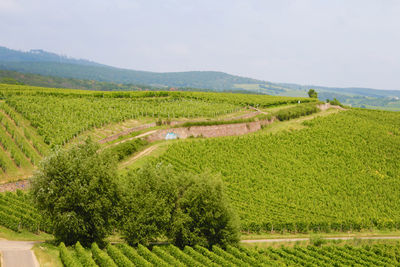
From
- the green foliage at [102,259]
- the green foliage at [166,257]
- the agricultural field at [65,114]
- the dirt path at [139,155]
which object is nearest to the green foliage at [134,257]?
the green foliage at [166,257]

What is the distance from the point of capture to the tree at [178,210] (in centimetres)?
3328

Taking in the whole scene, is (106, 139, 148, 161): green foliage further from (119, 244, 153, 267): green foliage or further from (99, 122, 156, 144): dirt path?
(119, 244, 153, 267): green foliage

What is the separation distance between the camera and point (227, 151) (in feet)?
221

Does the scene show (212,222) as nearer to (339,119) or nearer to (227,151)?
(227,151)

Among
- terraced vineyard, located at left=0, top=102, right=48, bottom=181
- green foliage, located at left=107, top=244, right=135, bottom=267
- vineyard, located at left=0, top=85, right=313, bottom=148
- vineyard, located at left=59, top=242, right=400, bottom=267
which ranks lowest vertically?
vineyard, located at left=59, top=242, right=400, bottom=267

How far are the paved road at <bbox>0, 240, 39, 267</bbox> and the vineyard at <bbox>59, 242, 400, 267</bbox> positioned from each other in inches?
87.4

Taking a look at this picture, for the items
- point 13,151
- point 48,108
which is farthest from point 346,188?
point 48,108

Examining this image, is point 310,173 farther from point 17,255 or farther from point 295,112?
point 17,255

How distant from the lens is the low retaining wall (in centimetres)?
7314

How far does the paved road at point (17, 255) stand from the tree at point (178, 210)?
903cm

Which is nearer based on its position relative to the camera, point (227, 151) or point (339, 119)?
point (227, 151)

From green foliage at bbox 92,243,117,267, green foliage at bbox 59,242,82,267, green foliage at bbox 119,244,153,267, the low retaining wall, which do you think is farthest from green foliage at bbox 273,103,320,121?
green foliage at bbox 59,242,82,267

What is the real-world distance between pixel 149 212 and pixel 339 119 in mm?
75440

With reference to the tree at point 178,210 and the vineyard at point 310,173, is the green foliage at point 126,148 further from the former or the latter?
the tree at point 178,210
